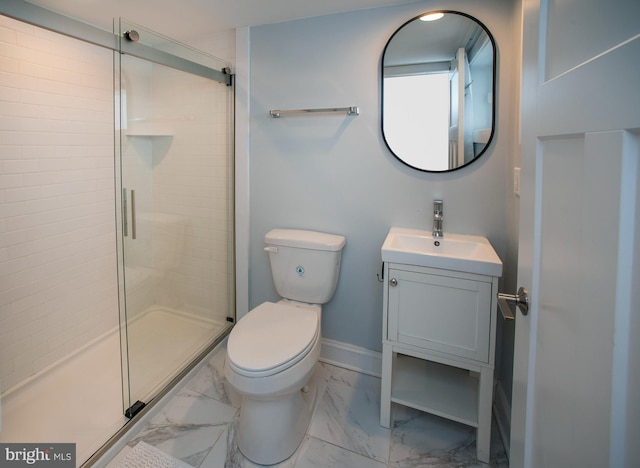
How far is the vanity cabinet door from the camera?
1424 millimetres

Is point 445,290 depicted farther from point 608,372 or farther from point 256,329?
point 608,372

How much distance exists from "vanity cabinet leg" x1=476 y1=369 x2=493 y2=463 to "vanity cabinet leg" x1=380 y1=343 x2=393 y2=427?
1.27 ft

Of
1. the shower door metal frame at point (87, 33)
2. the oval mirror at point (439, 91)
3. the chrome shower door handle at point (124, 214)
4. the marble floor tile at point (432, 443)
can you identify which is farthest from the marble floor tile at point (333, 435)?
the shower door metal frame at point (87, 33)

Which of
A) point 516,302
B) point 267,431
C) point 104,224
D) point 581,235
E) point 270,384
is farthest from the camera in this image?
point 104,224

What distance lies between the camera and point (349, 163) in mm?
1934

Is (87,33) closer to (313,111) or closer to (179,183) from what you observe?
(179,183)

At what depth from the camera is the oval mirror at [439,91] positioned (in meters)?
1.64

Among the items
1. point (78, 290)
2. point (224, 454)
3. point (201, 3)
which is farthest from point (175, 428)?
point (201, 3)

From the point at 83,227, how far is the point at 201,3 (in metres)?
1.46

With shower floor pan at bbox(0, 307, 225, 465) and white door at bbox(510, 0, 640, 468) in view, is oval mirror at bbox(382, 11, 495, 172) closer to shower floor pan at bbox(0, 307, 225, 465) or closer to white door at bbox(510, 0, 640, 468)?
white door at bbox(510, 0, 640, 468)

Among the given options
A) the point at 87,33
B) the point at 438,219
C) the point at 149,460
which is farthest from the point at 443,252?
the point at 87,33

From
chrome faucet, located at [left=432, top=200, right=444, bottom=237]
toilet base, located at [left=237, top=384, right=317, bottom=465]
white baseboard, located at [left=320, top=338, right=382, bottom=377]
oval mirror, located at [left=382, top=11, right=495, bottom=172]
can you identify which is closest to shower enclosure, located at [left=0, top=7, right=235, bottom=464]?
toilet base, located at [left=237, top=384, right=317, bottom=465]

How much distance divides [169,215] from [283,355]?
109 centimetres

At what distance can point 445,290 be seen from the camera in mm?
1463
